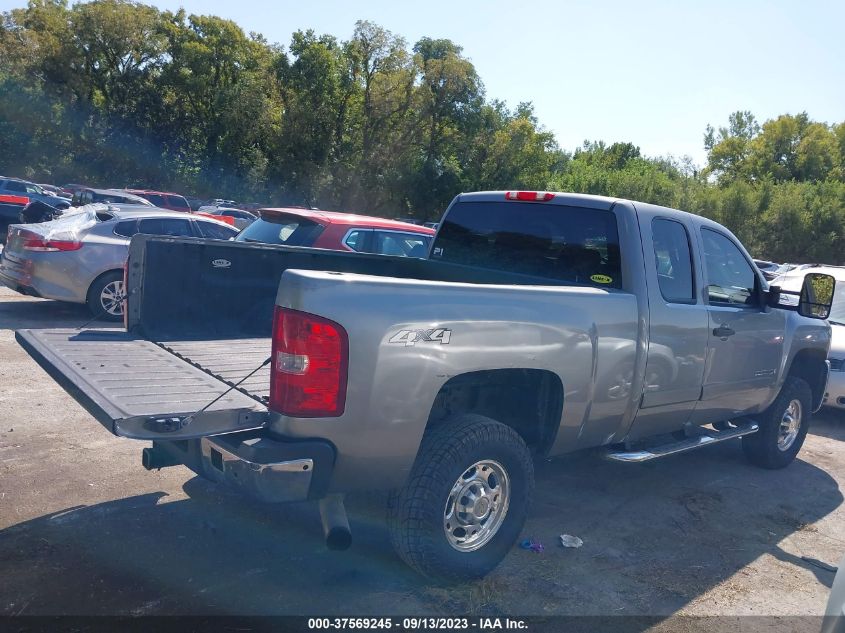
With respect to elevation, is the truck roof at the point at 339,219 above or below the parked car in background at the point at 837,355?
above

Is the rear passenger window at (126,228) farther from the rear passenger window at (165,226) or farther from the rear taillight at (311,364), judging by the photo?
the rear taillight at (311,364)

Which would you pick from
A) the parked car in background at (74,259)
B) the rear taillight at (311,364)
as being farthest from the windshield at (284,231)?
the rear taillight at (311,364)

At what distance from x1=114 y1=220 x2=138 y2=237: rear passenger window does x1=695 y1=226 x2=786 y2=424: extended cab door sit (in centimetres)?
759

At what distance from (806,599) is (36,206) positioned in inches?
589

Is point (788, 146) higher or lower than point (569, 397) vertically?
higher

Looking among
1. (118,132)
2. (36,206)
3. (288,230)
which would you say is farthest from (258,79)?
(288,230)

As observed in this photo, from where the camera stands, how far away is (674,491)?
19.0 feet

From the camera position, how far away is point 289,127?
38031mm

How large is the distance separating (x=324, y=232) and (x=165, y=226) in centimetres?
362

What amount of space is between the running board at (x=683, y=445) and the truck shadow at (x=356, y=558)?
1.71ft

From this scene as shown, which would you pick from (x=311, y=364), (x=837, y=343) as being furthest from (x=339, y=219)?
(x=837, y=343)

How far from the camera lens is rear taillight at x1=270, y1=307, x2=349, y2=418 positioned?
3.16 meters

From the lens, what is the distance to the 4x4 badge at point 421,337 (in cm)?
332

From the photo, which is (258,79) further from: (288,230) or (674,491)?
(674,491)
